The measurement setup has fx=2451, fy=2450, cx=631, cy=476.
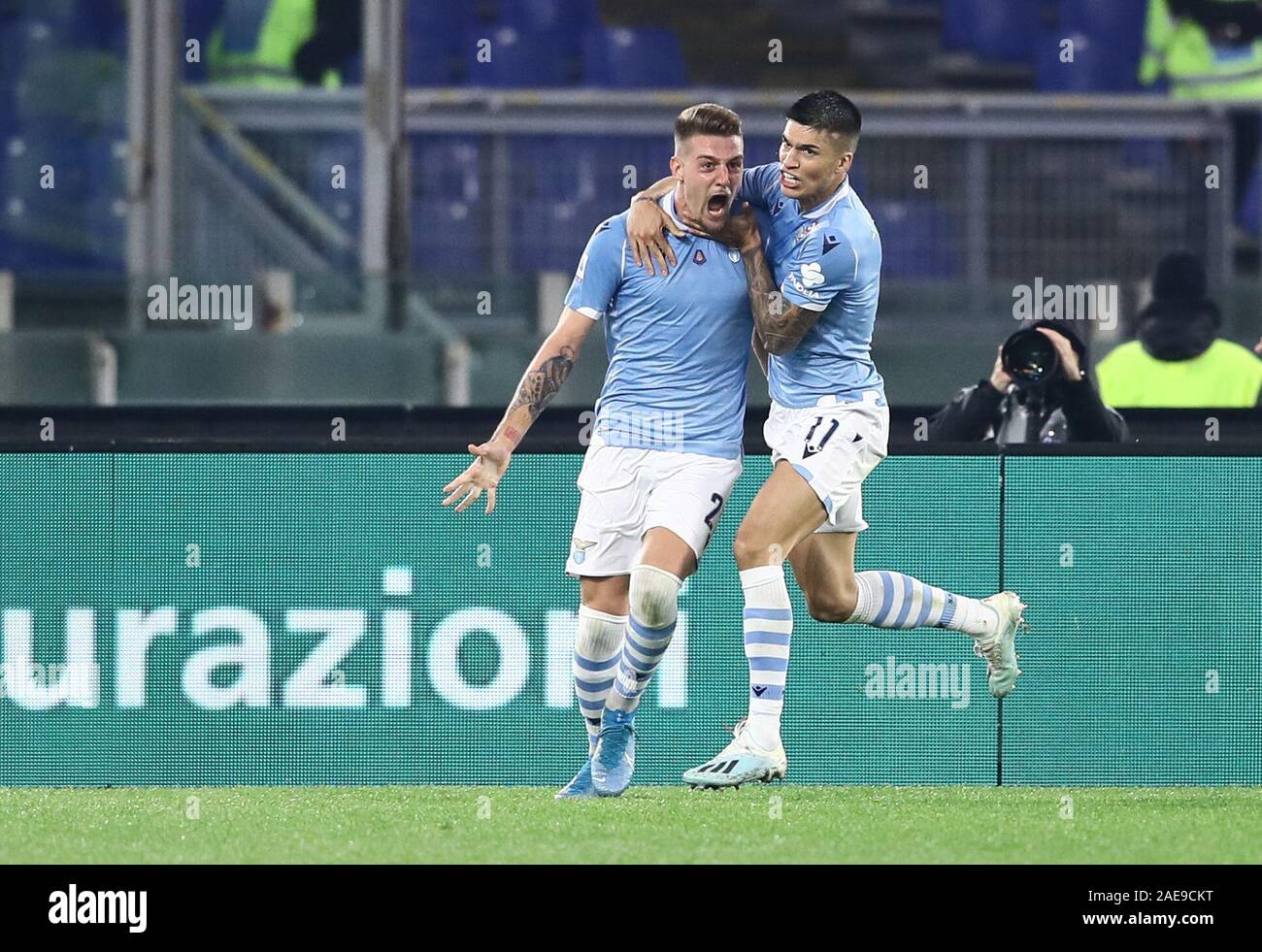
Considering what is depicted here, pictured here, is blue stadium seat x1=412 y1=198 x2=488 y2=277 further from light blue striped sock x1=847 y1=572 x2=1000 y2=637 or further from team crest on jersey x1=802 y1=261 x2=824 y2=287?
team crest on jersey x1=802 y1=261 x2=824 y2=287

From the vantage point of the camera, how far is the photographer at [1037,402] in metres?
7.62

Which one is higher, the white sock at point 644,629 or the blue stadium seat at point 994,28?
the blue stadium seat at point 994,28

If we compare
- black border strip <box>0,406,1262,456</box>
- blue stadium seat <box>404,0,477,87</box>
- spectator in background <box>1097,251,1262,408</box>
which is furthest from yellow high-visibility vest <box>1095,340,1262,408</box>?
blue stadium seat <box>404,0,477,87</box>

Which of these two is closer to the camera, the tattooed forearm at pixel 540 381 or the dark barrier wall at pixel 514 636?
the tattooed forearm at pixel 540 381

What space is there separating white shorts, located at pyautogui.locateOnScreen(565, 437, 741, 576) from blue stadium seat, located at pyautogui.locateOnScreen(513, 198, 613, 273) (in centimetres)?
711

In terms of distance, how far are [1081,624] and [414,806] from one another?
2.17m

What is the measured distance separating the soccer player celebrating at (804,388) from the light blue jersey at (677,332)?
56 mm

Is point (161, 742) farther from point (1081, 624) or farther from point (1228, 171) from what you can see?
point (1228, 171)

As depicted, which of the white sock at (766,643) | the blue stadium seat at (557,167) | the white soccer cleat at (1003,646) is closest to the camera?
the white sock at (766,643)

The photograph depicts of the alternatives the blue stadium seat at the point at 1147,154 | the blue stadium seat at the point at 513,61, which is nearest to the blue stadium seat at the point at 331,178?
the blue stadium seat at the point at 513,61

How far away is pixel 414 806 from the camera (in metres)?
6.52

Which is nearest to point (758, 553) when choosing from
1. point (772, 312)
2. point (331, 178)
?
point (772, 312)

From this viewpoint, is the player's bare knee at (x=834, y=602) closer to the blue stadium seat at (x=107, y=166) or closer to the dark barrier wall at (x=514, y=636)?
the dark barrier wall at (x=514, y=636)

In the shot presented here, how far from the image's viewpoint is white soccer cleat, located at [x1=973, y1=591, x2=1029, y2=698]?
6949mm
